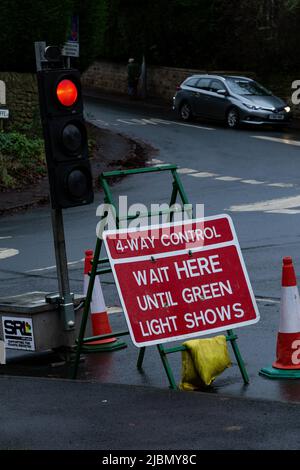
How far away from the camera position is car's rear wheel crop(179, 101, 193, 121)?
38.3m

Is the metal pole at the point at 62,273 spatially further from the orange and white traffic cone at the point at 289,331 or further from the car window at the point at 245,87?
the car window at the point at 245,87

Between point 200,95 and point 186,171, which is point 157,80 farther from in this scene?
point 186,171

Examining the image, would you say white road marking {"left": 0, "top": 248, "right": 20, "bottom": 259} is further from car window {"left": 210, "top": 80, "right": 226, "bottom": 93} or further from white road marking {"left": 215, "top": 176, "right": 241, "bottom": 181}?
car window {"left": 210, "top": 80, "right": 226, "bottom": 93}

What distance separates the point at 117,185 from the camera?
2581 cm

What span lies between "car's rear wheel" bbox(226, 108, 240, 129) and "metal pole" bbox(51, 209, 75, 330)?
2562 cm

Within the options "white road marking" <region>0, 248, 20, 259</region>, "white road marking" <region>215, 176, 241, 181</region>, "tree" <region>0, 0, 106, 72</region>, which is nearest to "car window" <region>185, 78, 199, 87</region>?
"tree" <region>0, 0, 106, 72</region>

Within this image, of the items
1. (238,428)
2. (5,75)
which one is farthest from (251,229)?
(5,75)

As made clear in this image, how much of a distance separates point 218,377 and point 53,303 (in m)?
1.74

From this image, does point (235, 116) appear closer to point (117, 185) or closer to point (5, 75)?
point (5, 75)

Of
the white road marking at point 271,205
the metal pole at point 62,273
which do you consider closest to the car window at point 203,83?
the white road marking at point 271,205

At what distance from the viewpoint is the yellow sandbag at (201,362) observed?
9070 mm

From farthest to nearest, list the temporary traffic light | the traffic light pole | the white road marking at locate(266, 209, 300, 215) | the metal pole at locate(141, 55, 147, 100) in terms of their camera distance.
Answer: the metal pole at locate(141, 55, 147, 100)
the white road marking at locate(266, 209, 300, 215)
the traffic light pole
the temporary traffic light

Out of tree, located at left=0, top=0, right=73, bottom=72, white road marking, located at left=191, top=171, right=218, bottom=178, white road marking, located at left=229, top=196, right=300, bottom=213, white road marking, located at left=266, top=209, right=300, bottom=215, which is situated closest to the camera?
white road marking, located at left=266, top=209, right=300, bottom=215

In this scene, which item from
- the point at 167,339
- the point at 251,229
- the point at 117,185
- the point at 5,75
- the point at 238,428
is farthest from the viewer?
the point at 5,75
